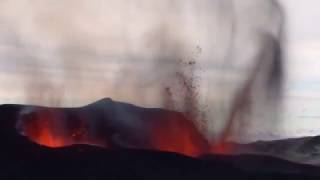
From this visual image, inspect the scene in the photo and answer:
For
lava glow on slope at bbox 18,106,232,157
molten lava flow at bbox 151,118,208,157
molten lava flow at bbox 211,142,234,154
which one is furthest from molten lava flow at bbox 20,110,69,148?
molten lava flow at bbox 211,142,234,154

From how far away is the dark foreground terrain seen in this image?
19719 mm

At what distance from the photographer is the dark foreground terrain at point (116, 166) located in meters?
19.7

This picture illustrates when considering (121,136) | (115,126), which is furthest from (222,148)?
(115,126)

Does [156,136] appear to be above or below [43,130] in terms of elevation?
below

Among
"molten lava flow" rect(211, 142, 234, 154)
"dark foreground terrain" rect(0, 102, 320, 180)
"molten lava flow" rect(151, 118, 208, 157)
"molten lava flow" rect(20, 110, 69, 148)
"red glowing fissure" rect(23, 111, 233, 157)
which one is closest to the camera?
"dark foreground terrain" rect(0, 102, 320, 180)

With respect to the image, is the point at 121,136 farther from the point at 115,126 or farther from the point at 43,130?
the point at 43,130

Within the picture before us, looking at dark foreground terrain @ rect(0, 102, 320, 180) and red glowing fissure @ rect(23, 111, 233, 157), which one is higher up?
dark foreground terrain @ rect(0, 102, 320, 180)

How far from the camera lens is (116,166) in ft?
65.5

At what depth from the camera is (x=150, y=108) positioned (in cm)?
2506

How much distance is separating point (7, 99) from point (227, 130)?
23.7ft

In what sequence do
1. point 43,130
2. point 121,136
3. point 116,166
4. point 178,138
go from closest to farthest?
point 116,166, point 43,130, point 121,136, point 178,138

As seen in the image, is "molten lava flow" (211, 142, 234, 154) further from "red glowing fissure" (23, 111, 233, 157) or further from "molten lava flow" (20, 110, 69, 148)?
"molten lava flow" (20, 110, 69, 148)

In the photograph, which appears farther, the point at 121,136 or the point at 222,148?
the point at 222,148

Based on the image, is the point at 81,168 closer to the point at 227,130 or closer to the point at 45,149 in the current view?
the point at 45,149
